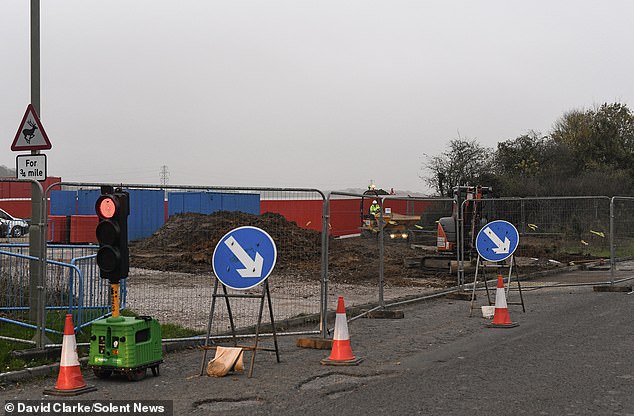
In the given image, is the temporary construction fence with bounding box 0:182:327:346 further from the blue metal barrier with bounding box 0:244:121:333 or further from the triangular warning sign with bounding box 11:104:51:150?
the triangular warning sign with bounding box 11:104:51:150

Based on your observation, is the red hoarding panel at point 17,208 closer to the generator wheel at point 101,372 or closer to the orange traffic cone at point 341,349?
the generator wheel at point 101,372

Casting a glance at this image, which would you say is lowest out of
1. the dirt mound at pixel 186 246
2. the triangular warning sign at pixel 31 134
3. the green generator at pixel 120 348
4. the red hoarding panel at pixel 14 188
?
Result: the green generator at pixel 120 348

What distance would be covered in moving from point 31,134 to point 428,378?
6.88 meters

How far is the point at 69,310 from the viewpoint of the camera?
10.1 meters

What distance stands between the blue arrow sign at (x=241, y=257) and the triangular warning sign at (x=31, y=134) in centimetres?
390

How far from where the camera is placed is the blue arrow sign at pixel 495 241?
1430cm

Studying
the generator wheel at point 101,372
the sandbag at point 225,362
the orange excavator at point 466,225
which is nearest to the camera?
the generator wheel at point 101,372

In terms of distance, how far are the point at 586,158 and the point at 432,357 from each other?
48.4 meters

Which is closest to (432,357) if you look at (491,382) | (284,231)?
(491,382)

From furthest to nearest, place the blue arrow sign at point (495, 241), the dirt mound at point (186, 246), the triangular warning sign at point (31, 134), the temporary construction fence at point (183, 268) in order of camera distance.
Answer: the blue arrow sign at point (495, 241)
the dirt mound at point (186, 246)
the triangular warning sign at point (31, 134)
the temporary construction fence at point (183, 268)

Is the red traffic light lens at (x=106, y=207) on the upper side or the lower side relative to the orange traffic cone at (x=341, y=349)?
upper

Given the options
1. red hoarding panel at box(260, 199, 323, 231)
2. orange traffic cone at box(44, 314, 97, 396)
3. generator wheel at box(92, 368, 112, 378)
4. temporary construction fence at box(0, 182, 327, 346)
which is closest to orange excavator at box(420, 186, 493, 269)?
red hoarding panel at box(260, 199, 323, 231)

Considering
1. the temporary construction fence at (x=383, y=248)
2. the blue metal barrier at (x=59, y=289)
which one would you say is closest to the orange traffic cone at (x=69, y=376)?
the blue metal barrier at (x=59, y=289)

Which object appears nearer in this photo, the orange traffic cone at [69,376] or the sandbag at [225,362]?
the orange traffic cone at [69,376]
